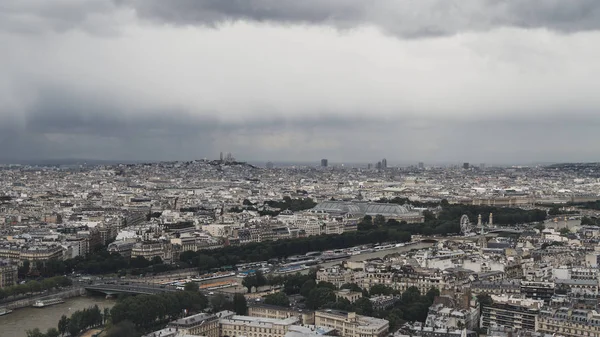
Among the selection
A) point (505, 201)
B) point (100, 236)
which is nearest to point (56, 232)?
point (100, 236)

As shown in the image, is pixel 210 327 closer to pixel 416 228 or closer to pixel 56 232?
pixel 56 232

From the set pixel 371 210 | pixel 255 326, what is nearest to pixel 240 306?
pixel 255 326

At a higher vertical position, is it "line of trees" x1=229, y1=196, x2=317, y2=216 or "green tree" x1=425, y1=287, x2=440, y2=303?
"line of trees" x1=229, y1=196, x2=317, y2=216

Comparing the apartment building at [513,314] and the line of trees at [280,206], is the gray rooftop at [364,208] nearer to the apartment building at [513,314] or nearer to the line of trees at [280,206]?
the line of trees at [280,206]

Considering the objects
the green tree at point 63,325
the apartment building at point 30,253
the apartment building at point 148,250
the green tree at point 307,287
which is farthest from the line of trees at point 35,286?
the green tree at point 307,287

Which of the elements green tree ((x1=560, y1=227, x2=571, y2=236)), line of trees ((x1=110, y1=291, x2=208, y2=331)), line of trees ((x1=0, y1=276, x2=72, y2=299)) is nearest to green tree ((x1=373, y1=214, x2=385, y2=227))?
green tree ((x1=560, y1=227, x2=571, y2=236))

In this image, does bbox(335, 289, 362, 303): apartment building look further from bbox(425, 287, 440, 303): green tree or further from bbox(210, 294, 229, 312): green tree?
bbox(210, 294, 229, 312): green tree

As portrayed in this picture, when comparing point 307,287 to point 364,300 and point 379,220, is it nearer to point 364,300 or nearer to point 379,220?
point 364,300

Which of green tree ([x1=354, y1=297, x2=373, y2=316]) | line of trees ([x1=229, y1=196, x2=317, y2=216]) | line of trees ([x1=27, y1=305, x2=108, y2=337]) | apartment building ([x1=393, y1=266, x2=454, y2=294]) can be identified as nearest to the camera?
line of trees ([x1=27, y1=305, x2=108, y2=337])
